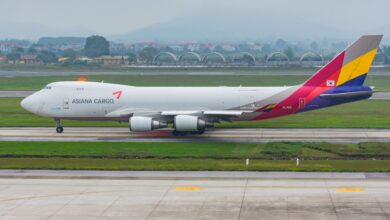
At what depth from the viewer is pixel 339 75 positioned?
171ft

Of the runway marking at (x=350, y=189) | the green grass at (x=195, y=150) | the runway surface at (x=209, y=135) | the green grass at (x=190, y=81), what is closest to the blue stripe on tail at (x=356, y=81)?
the runway surface at (x=209, y=135)

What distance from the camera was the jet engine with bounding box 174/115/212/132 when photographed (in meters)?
50.0

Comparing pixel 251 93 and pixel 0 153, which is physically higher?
pixel 251 93

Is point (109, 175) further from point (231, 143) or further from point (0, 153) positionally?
point (231, 143)

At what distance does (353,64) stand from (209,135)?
11.8 m

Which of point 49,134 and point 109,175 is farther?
point 49,134

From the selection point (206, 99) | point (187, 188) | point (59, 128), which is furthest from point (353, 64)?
point (187, 188)

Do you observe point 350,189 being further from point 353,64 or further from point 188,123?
point 353,64

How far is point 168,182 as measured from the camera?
34.5 metres

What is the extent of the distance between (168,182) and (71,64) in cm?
15170

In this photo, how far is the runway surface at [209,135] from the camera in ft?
164

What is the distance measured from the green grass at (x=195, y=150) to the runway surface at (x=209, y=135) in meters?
2.56

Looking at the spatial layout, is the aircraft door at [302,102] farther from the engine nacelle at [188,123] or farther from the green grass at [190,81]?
the green grass at [190,81]

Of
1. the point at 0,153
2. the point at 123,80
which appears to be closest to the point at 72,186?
the point at 0,153
